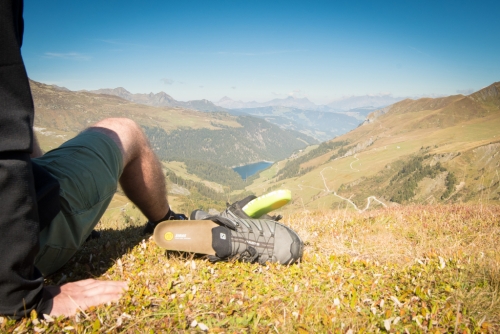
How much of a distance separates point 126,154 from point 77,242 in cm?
139

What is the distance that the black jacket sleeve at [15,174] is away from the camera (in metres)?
1.92

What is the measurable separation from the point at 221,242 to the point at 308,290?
1.45 m

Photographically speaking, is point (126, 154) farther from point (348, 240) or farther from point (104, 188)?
point (348, 240)

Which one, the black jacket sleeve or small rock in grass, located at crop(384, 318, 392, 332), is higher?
the black jacket sleeve

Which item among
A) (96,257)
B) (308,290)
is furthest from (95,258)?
(308,290)

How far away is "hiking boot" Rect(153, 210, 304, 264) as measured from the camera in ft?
13.5

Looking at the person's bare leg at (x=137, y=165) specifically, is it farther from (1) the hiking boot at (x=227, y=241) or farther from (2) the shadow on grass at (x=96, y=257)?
(2) the shadow on grass at (x=96, y=257)

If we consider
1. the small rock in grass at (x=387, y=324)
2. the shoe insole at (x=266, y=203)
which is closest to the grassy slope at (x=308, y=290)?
the small rock in grass at (x=387, y=324)

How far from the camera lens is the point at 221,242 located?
4109 mm

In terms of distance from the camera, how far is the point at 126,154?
4012 millimetres

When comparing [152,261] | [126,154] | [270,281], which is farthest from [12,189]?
[270,281]

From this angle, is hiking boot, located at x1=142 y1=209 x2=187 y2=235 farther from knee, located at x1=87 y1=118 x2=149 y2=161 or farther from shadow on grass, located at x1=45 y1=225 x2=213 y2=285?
knee, located at x1=87 y1=118 x2=149 y2=161

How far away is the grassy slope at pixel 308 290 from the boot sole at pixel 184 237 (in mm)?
194

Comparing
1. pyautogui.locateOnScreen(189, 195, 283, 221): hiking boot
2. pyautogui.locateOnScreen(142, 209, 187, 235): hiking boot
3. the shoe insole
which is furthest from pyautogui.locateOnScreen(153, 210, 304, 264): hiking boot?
pyautogui.locateOnScreen(142, 209, 187, 235): hiking boot
